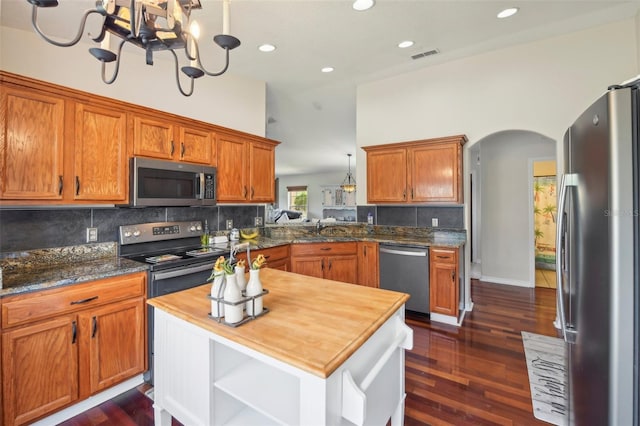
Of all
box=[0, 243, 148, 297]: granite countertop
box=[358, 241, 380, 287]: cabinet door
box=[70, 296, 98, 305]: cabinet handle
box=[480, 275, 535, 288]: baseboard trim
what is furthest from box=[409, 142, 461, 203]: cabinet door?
box=[70, 296, 98, 305]: cabinet handle

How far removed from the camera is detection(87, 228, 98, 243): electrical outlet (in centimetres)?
245

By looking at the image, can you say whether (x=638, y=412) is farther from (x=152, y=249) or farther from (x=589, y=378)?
(x=152, y=249)

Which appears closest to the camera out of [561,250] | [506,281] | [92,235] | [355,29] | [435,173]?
[561,250]

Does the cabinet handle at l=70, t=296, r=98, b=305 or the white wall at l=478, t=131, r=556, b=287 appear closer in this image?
the cabinet handle at l=70, t=296, r=98, b=305

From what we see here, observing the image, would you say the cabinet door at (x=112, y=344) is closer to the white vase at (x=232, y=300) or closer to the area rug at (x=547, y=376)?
the white vase at (x=232, y=300)

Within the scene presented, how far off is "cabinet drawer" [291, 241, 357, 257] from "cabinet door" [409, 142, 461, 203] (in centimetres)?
103

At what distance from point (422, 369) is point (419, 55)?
11.4 ft

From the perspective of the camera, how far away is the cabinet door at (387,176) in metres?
3.80

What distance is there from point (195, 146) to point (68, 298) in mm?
1722

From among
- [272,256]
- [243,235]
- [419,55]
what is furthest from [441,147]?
[243,235]

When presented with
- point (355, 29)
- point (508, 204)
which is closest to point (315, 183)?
point (508, 204)

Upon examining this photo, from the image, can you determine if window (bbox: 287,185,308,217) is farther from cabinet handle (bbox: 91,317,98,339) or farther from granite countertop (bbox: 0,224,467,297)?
cabinet handle (bbox: 91,317,98,339)

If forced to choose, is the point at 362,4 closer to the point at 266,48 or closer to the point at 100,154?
the point at 266,48

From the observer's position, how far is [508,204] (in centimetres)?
485
